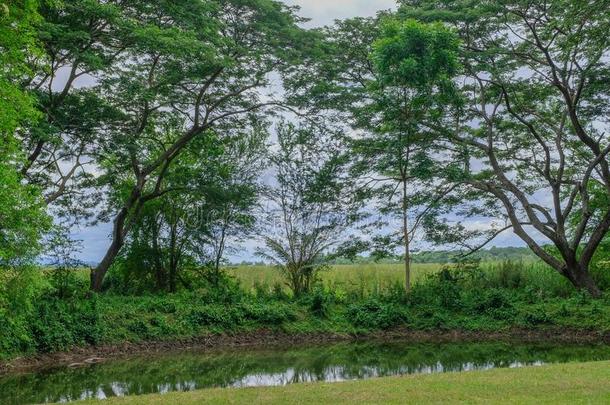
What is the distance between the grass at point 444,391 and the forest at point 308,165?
20.8 feet

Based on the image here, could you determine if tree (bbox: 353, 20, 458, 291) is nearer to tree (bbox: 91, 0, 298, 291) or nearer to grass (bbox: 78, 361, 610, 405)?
tree (bbox: 91, 0, 298, 291)

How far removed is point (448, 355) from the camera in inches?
491

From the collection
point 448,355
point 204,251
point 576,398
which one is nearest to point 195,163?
point 204,251

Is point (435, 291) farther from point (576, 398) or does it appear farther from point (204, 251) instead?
point (576, 398)

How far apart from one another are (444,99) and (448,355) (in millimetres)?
6645

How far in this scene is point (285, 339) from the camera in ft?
48.5

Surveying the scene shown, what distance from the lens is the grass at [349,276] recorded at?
1869 centimetres

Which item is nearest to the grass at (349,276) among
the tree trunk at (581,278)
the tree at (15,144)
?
the tree trunk at (581,278)

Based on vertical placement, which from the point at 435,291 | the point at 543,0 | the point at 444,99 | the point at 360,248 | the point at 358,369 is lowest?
the point at 358,369

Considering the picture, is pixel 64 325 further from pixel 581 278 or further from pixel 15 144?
pixel 581 278

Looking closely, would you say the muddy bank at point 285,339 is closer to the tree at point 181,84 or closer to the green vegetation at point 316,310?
the green vegetation at point 316,310

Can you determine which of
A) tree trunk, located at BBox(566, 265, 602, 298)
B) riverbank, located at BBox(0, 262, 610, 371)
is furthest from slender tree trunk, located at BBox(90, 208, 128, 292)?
tree trunk, located at BBox(566, 265, 602, 298)

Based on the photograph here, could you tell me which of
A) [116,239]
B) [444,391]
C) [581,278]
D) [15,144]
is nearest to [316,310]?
[116,239]

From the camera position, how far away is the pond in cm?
952
